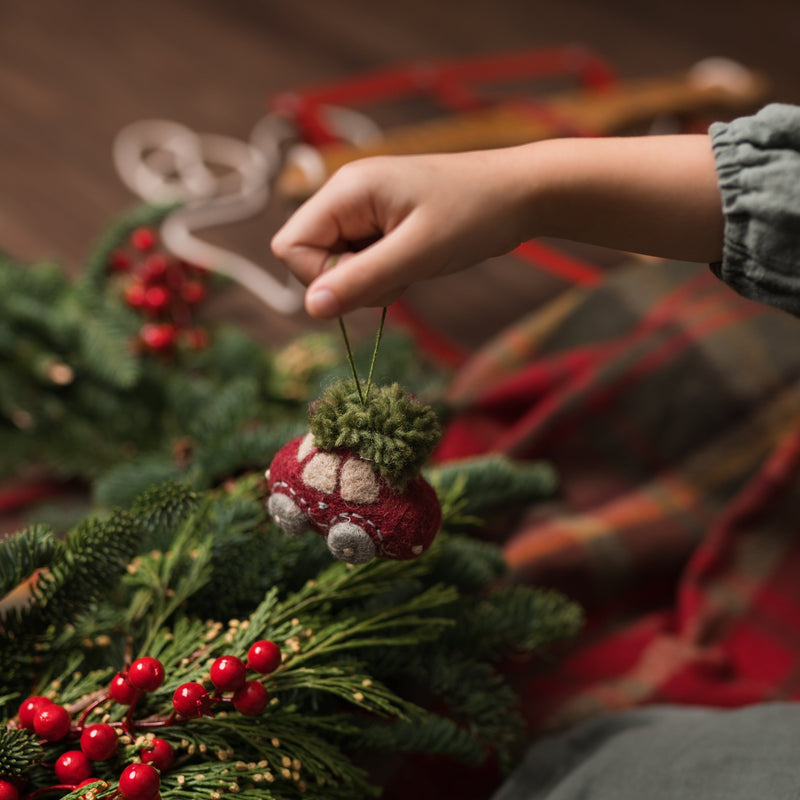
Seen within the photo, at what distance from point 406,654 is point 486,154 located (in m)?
0.28

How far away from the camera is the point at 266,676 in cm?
40

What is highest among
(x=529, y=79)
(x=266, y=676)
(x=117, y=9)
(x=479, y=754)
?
(x=117, y=9)

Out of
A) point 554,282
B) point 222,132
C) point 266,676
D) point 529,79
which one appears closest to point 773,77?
point 529,79

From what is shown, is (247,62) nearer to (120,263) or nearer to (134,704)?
(120,263)

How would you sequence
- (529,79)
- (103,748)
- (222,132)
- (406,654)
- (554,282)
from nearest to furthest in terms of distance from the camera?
(103,748) → (406,654) → (554,282) → (222,132) → (529,79)

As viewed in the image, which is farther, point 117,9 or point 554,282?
point 117,9

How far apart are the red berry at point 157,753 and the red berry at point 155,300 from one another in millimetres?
654

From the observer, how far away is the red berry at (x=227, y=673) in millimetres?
356

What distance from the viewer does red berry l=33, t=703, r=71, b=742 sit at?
363mm

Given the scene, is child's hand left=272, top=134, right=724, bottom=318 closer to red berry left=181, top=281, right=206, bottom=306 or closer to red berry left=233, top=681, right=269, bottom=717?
red berry left=233, top=681, right=269, bottom=717

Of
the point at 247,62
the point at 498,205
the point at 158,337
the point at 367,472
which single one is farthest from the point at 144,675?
the point at 247,62

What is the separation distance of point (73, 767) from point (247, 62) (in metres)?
2.03

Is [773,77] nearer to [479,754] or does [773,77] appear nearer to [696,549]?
[696,549]

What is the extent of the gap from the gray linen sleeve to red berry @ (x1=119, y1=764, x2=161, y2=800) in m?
0.36
